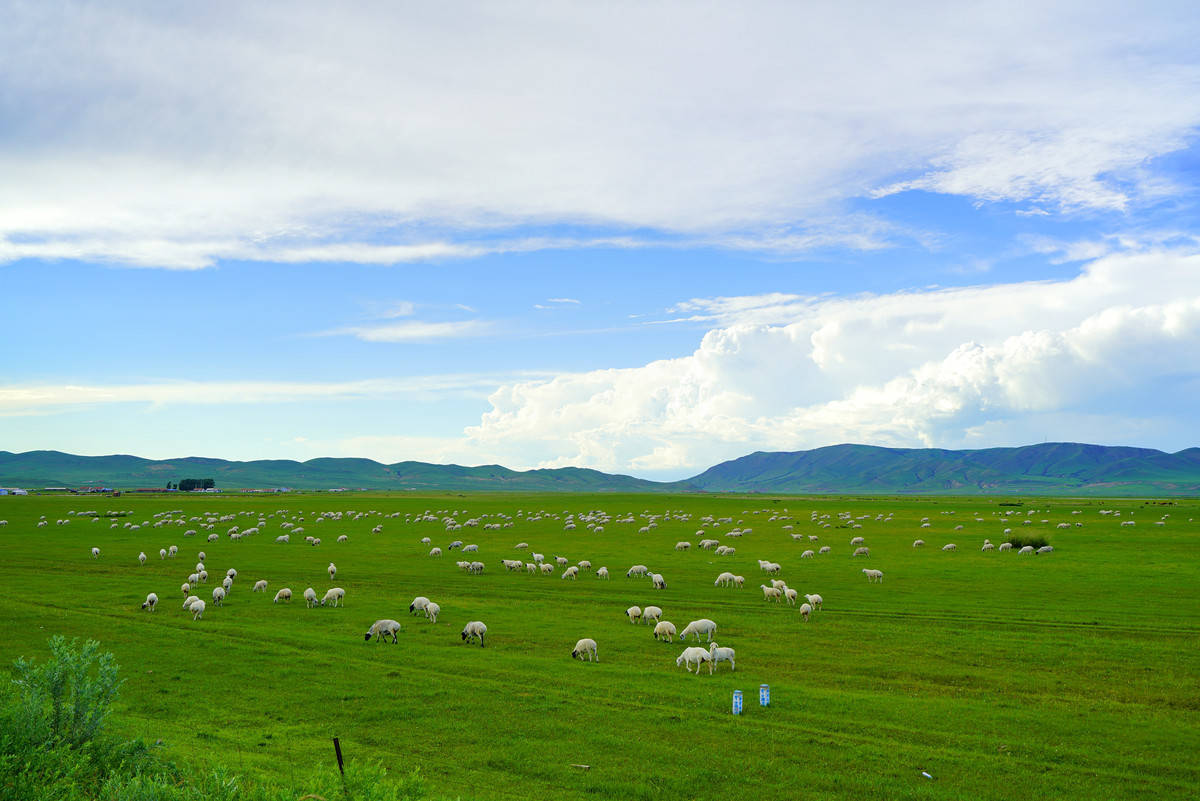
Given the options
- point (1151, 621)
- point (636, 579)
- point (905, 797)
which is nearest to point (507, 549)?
point (636, 579)

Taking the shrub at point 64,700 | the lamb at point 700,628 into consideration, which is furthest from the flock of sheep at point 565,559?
the shrub at point 64,700

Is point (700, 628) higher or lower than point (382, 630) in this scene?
higher

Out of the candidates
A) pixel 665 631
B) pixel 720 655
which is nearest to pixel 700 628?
pixel 665 631

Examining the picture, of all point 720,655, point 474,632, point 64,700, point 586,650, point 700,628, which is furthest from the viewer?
point 700,628

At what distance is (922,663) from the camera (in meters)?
24.9

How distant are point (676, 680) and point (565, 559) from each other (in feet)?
96.7

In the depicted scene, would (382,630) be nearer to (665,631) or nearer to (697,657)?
(665,631)

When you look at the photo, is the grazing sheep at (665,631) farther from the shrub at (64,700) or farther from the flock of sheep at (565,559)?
the shrub at (64,700)

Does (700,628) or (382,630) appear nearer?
(700,628)

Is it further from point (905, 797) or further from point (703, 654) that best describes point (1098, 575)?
point (905, 797)

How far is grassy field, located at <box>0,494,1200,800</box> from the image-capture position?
1611 centimetres

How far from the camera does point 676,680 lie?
22797mm

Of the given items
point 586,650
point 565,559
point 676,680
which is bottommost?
point 565,559

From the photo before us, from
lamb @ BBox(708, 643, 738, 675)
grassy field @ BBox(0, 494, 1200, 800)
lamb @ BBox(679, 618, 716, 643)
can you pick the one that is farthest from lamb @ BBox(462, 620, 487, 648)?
lamb @ BBox(708, 643, 738, 675)
